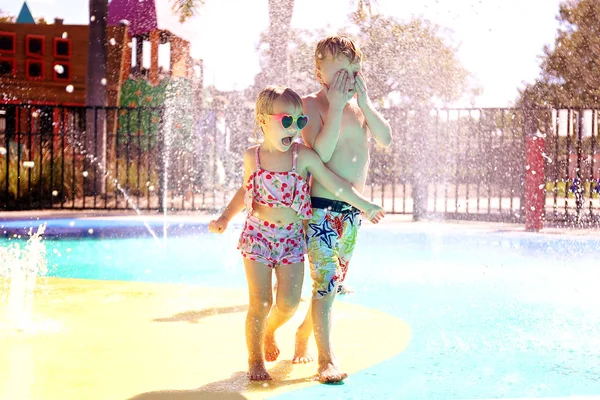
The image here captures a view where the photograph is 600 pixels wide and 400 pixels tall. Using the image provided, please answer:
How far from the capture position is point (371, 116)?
362cm

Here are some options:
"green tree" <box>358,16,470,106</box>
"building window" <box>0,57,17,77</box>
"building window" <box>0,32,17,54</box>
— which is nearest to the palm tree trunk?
"green tree" <box>358,16,470,106</box>

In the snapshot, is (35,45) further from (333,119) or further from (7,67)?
(333,119)

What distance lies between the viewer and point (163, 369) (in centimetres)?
365

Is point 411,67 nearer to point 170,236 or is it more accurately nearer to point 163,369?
point 170,236

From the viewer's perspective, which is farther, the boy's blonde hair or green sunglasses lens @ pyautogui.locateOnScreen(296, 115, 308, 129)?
the boy's blonde hair

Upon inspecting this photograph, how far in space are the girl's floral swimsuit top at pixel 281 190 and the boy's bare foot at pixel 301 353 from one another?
68 cm

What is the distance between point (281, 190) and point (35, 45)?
21.7m

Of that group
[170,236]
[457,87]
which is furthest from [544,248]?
[457,87]

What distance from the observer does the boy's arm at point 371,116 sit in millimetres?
3588

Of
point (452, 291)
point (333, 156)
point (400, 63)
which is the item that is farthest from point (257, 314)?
point (400, 63)

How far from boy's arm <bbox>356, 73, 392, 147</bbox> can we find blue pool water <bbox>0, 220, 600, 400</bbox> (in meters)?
1.07

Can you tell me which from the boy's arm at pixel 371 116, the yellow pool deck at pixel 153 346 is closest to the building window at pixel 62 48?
the yellow pool deck at pixel 153 346

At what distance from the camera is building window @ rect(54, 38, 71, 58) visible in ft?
77.2

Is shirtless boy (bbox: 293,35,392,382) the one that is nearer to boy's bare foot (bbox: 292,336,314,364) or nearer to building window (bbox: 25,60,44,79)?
boy's bare foot (bbox: 292,336,314,364)
